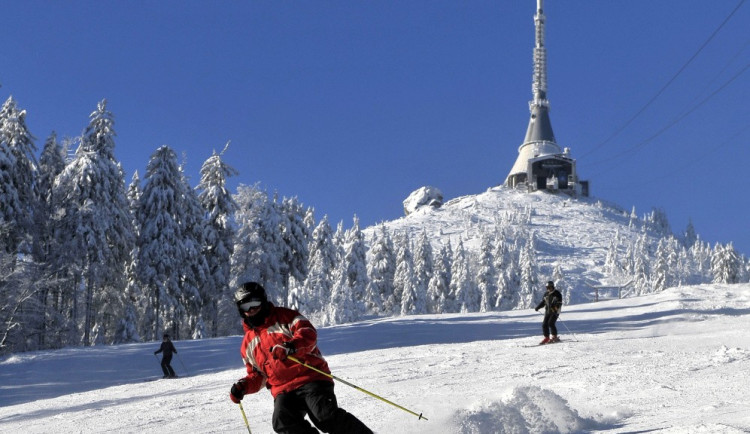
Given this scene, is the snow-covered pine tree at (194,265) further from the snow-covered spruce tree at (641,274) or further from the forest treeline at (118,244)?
the snow-covered spruce tree at (641,274)

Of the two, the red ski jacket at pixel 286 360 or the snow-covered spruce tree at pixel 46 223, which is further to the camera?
the snow-covered spruce tree at pixel 46 223

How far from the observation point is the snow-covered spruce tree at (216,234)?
38.0 metres

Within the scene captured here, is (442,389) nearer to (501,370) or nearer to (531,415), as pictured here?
(501,370)

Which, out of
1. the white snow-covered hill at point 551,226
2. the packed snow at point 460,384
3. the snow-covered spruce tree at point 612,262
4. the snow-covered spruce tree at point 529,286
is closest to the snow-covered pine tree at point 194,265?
the packed snow at point 460,384

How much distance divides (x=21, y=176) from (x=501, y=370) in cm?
2912

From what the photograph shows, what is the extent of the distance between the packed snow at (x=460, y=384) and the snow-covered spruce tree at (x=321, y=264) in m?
36.3

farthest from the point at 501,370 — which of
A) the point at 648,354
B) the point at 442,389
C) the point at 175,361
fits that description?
the point at 175,361

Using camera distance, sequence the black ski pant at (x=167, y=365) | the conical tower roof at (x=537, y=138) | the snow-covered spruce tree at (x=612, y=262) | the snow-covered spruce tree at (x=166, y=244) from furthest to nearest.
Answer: the conical tower roof at (x=537, y=138) → the snow-covered spruce tree at (x=612, y=262) → the snow-covered spruce tree at (x=166, y=244) → the black ski pant at (x=167, y=365)

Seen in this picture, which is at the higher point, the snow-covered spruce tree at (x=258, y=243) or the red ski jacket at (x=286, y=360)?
the snow-covered spruce tree at (x=258, y=243)

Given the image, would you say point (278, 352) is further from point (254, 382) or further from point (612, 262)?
point (612, 262)

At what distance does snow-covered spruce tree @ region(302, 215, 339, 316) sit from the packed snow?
1429 inches

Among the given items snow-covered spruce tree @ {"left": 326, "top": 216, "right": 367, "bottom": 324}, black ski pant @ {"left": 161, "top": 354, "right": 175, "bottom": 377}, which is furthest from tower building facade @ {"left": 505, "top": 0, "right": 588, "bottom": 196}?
black ski pant @ {"left": 161, "top": 354, "right": 175, "bottom": 377}

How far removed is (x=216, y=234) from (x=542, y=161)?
133 metres

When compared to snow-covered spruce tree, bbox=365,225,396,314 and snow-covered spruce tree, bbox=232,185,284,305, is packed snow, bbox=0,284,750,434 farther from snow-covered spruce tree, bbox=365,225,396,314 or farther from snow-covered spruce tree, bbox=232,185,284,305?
snow-covered spruce tree, bbox=365,225,396,314
